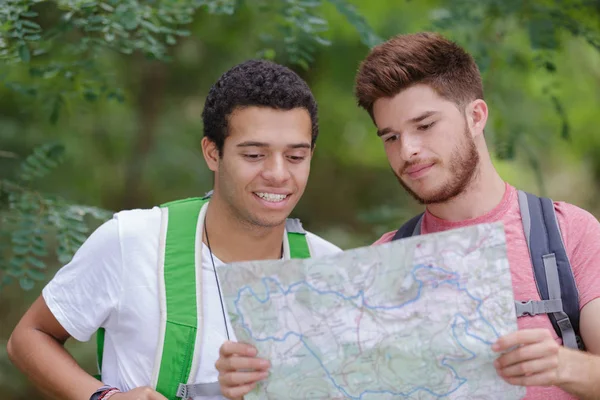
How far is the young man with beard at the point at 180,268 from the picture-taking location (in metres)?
2.38

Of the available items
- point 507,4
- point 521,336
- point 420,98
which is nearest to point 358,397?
point 521,336

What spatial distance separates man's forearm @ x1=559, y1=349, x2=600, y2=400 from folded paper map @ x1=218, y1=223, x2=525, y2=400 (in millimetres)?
129

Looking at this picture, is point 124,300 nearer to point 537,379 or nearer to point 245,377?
point 245,377

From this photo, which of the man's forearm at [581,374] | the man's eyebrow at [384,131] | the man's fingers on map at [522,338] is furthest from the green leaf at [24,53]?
the man's forearm at [581,374]

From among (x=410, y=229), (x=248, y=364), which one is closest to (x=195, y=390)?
(x=248, y=364)

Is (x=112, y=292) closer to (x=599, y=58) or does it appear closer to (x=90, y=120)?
(x=90, y=120)

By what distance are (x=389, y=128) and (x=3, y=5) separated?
179 centimetres

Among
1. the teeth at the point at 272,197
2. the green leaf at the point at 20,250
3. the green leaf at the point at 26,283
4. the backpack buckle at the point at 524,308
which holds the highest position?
the green leaf at the point at 20,250

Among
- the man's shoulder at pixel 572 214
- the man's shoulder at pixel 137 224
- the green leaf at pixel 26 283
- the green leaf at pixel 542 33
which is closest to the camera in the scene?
the man's shoulder at pixel 572 214

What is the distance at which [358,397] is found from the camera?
2.05m

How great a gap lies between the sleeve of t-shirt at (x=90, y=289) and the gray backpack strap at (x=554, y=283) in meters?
1.27

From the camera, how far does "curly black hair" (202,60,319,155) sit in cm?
252

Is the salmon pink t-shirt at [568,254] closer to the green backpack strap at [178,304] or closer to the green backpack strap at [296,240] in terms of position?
the green backpack strap at [296,240]

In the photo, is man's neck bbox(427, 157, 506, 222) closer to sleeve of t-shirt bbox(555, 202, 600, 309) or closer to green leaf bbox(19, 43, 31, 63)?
sleeve of t-shirt bbox(555, 202, 600, 309)
